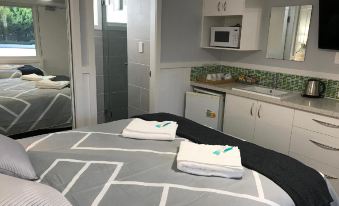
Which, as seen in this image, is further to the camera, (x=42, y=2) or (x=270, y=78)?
(x=270, y=78)

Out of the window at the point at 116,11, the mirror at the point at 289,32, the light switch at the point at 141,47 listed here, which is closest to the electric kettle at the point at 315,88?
the mirror at the point at 289,32

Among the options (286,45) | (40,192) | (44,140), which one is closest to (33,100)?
(44,140)

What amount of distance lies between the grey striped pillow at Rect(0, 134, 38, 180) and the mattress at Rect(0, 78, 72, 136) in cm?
135

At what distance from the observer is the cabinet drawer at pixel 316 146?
2424 mm

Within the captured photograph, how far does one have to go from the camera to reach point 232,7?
3.22 metres

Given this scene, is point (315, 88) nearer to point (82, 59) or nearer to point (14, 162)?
point (82, 59)

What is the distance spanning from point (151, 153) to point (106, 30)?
2.65 meters

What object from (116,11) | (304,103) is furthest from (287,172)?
(116,11)

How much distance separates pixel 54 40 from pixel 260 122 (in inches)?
90.5

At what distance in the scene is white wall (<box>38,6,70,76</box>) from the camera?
2.67 metres

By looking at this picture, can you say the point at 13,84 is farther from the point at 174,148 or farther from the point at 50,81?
the point at 174,148

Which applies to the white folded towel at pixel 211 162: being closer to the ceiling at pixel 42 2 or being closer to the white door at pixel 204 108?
the white door at pixel 204 108

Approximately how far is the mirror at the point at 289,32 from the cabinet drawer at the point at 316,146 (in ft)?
3.02

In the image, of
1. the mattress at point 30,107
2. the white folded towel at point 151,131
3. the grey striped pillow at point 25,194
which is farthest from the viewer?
the mattress at point 30,107
